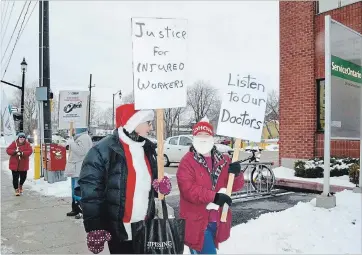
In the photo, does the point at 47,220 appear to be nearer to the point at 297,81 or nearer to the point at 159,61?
the point at 159,61

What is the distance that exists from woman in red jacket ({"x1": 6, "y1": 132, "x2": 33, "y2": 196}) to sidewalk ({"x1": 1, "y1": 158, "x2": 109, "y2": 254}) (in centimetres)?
71

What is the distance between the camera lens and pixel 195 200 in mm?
3281

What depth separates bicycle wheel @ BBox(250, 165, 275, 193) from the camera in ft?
32.9

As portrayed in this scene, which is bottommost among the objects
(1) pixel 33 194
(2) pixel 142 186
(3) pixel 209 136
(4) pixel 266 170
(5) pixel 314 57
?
(1) pixel 33 194

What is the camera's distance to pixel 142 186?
3186mm

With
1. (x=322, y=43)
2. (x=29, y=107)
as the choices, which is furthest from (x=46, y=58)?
(x=29, y=107)

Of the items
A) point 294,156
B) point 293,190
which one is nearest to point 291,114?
point 294,156

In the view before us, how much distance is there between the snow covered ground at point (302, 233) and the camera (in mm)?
4965

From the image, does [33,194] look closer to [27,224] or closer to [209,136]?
[27,224]

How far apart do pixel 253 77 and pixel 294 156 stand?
9.64 metres

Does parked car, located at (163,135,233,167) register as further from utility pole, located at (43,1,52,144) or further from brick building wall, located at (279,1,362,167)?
utility pole, located at (43,1,52,144)

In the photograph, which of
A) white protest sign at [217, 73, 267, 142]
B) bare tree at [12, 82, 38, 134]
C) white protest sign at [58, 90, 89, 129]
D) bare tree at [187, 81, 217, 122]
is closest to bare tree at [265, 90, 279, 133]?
bare tree at [187, 81, 217, 122]

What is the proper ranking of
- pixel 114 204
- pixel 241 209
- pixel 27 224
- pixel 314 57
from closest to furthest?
1. pixel 114 204
2. pixel 27 224
3. pixel 241 209
4. pixel 314 57

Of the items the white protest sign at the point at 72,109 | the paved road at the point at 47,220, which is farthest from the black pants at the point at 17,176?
the white protest sign at the point at 72,109
